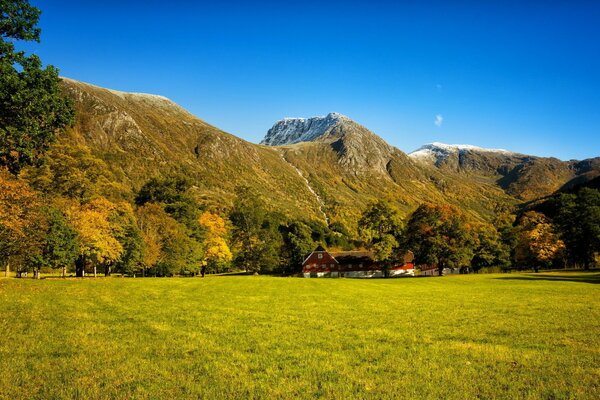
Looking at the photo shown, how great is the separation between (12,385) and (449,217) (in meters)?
85.5

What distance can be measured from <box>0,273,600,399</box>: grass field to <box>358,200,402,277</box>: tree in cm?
5751

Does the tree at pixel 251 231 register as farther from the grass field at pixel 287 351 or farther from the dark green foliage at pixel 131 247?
the grass field at pixel 287 351

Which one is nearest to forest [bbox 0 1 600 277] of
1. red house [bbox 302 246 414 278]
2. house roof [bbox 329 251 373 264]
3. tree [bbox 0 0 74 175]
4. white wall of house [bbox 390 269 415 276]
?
tree [bbox 0 0 74 175]

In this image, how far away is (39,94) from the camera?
23859 millimetres

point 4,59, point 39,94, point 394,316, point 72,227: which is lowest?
point 394,316

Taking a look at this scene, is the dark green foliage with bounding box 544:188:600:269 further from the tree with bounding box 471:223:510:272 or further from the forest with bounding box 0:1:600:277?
the tree with bounding box 471:223:510:272

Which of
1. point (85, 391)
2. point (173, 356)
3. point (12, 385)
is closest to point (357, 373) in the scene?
point (173, 356)

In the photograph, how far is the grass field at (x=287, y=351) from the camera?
33.4ft

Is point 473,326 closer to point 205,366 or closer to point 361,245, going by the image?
point 205,366

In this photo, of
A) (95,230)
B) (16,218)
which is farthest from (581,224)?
(16,218)

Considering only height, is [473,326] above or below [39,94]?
below

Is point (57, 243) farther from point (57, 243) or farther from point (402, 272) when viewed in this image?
point (402, 272)

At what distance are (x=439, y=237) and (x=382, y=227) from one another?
40.4ft

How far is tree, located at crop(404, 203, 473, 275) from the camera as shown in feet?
274
